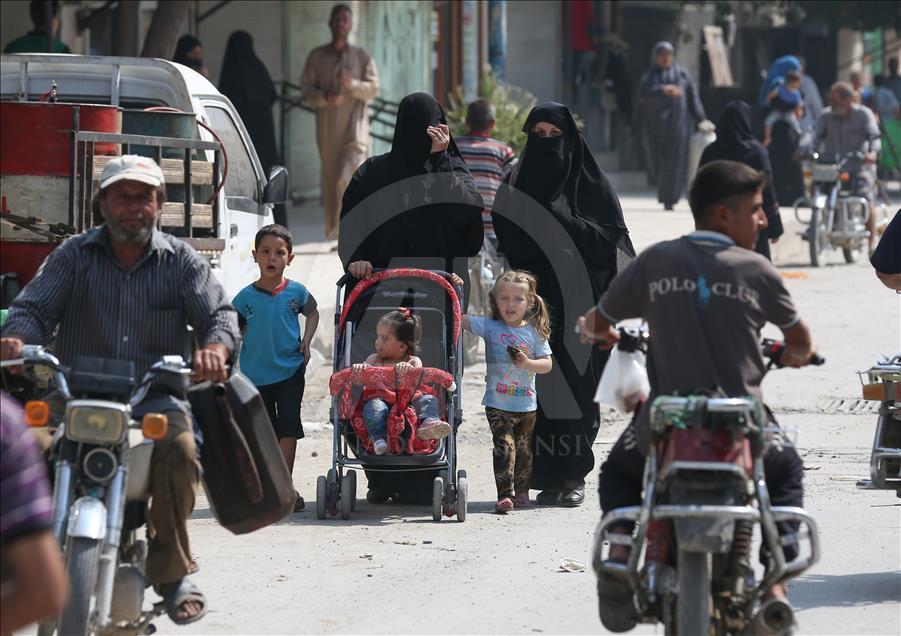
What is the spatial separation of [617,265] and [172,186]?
227 centimetres

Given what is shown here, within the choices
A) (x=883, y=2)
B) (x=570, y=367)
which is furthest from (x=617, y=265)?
(x=883, y=2)

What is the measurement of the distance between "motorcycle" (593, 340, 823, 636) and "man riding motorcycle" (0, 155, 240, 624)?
129 cm

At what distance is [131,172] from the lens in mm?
5223

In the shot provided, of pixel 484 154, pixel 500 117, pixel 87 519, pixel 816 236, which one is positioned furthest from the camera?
pixel 816 236

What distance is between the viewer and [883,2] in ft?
94.0

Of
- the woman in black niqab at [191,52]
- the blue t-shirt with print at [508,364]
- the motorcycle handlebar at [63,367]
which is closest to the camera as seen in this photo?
the motorcycle handlebar at [63,367]

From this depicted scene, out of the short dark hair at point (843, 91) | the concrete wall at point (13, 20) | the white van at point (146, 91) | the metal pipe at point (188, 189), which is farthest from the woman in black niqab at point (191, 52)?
the short dark hair at point (843, 91)

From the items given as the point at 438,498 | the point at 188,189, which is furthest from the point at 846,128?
the point at 438,498

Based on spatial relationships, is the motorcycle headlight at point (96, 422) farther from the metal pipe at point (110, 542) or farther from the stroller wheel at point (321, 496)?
the stroller wheel at point (321, 496)

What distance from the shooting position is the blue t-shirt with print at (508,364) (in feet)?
26.7

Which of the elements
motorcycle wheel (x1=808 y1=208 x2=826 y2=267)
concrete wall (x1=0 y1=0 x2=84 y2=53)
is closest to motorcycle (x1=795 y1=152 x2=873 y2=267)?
motorcycle wheel (x1=808 y1=208 x2=826 y2=267)

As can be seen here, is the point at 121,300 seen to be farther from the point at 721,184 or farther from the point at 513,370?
the point at 513,370

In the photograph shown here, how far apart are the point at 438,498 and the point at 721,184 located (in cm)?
306

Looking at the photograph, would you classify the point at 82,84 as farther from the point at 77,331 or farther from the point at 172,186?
the point at 77,331
